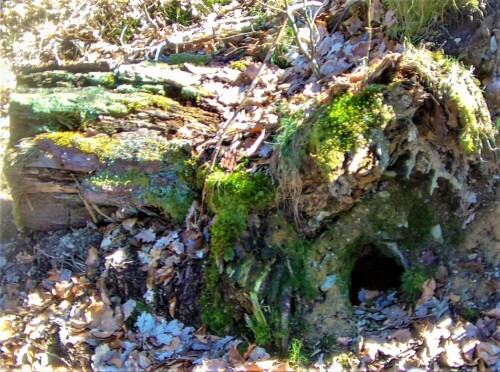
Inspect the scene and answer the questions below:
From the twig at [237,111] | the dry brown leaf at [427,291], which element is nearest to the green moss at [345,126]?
the twig at [237,111]

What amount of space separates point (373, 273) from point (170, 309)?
1827 millimetres

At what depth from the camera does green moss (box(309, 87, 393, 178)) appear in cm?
360

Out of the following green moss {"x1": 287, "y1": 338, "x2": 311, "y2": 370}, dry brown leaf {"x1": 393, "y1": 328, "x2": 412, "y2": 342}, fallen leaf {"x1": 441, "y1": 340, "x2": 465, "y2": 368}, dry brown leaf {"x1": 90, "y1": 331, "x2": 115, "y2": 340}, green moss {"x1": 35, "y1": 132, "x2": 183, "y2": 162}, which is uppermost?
green moss {"x1": 35, "y1": 132, "x2": 183, "y2": 162}

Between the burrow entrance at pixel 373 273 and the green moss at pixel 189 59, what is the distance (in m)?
2.42

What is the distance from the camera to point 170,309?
13.6ft

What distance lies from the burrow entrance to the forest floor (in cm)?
18

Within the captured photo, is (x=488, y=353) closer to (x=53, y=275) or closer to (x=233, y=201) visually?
(x=233, y=201)

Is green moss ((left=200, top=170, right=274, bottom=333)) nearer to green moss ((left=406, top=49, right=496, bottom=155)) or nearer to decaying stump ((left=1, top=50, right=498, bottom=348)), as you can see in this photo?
decaying stump ((left=1, top=50, right=498, bottom=348))

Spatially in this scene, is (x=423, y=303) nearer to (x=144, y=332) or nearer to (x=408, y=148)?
(x=408, y=148)

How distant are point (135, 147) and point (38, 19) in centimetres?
347

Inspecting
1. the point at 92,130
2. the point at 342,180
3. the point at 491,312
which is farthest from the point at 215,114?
the point at 491,312

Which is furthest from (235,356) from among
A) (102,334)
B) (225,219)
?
(102,334)

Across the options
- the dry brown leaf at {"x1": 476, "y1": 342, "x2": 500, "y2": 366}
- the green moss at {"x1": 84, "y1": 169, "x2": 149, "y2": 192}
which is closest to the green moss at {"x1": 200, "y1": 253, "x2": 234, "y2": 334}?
the green moss at {"x1": 84, "y1": 169, "x2": 149, "y2": 192}

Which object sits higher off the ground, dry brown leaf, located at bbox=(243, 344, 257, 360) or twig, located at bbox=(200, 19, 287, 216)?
twig, located at bbox=(200, 19, 287, 216)
